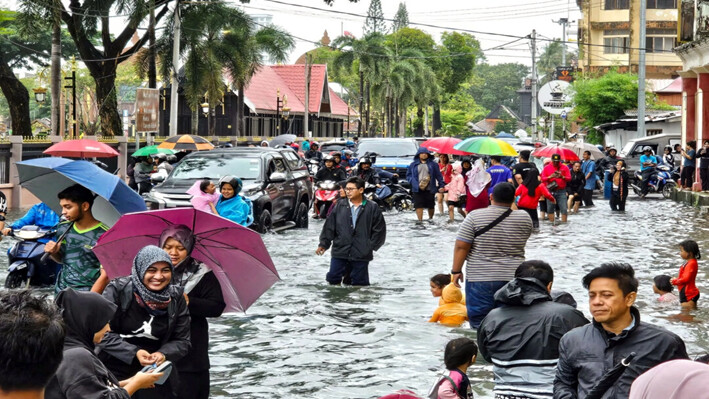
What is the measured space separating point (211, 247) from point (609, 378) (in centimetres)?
293

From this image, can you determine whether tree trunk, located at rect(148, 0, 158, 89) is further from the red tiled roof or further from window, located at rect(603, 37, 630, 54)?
window, located at rect(603, 37, 630, 54)

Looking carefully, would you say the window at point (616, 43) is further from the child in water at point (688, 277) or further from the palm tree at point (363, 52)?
the child in water at point (688, 277)

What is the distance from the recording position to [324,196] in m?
24.7

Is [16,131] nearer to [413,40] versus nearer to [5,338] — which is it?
[5,338]

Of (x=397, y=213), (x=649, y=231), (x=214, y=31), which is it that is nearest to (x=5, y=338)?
(x=649, y=231)

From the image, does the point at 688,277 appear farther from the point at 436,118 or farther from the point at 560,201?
the point at 436,118

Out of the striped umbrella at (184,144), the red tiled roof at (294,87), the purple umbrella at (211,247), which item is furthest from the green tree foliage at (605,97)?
the purple umbrella at (211,247)

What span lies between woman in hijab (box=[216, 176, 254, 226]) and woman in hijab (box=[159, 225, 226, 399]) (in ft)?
23.2

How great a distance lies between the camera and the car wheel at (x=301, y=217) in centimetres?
2248

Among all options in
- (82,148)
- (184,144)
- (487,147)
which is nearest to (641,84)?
(184,144)

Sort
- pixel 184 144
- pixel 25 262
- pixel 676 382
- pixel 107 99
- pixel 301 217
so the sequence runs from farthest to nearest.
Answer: pixel 107 99
pixel 184 144
pixel 301 217
pixel 25 262
pixel 676 382

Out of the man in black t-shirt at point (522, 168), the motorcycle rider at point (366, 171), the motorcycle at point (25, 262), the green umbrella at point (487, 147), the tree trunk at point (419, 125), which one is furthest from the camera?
the tree trunk at point (419, 125)

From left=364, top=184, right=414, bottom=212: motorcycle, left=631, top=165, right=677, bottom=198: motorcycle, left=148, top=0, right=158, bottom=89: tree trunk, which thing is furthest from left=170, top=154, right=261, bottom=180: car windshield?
left=148, top=0, right=158, bottom=89: tree trunk

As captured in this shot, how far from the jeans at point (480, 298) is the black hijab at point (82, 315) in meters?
5.39
